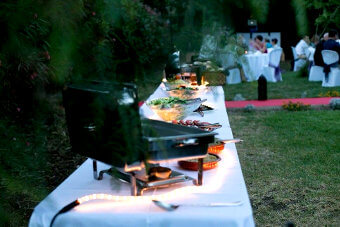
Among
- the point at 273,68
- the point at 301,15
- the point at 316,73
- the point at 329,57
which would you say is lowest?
the point at 316,73

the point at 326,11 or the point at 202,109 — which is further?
the point at 202,109

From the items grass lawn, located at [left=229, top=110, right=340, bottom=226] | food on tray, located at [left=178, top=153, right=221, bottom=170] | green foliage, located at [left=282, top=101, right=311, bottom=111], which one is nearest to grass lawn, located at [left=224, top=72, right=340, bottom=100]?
green foliage, located at [left=282, top=101, right=311, bottom=111]

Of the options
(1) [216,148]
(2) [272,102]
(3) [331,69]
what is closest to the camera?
(1) [216,148]

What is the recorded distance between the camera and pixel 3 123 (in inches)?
40.9

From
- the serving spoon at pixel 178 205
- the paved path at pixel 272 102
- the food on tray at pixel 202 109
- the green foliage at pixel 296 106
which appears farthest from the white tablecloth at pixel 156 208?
the paved path at pixel 272 102

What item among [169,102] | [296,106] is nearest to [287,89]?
[296,106]

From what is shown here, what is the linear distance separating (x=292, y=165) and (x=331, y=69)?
7.56 metres

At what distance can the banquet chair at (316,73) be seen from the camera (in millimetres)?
13477

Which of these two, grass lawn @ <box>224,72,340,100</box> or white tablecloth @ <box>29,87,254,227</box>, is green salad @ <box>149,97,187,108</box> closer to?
white tablecloth @ <box>29,87,254,227</box>

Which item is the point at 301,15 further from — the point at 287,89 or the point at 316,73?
the point at 316,73

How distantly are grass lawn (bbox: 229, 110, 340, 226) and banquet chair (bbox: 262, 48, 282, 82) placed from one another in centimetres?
521

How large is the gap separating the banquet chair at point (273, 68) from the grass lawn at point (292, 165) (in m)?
5.21

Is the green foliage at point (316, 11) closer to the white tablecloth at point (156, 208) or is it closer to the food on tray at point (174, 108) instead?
the white tablecloth at point (156, 208)

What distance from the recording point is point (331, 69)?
12.5 meters
